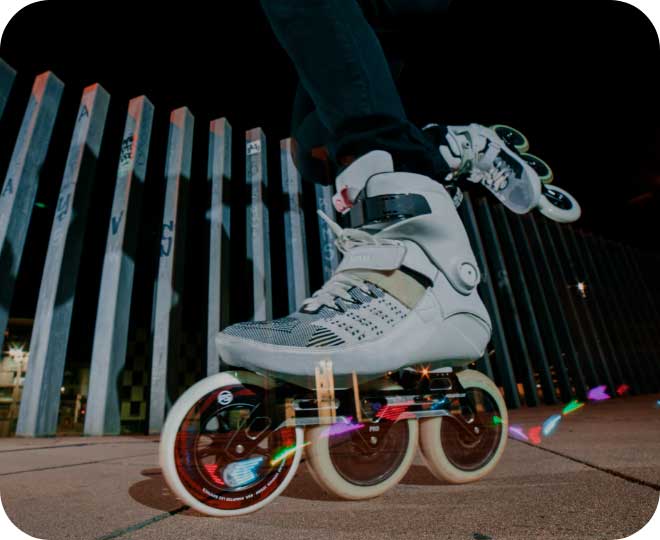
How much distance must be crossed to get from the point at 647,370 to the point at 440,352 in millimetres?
1645

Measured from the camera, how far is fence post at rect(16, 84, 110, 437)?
1248 millimetres

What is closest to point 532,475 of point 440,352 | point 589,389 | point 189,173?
point 440,352

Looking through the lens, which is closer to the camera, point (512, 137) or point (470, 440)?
point (470, 440)

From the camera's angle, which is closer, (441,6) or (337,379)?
(337,379)

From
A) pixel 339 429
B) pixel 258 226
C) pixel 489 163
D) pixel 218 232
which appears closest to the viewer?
pixel 339 429

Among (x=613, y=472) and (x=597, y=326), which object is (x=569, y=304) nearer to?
(x=597, y=326)

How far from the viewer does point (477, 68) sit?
722 mm

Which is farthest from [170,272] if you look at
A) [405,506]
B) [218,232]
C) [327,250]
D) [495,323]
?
[495,323]

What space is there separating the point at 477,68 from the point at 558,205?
309 millimetres

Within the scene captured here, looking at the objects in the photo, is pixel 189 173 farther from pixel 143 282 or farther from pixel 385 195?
pixel 385 195

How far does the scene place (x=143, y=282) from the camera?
1572mm

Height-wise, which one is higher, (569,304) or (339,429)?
(569,304)

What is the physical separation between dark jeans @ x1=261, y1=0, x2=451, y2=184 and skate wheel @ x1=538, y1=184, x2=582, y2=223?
25 centimetres

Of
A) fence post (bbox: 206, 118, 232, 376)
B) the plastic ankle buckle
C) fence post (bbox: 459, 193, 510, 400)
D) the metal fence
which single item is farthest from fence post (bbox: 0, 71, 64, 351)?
fence post (bbox: 459, 193, 510, 400)
